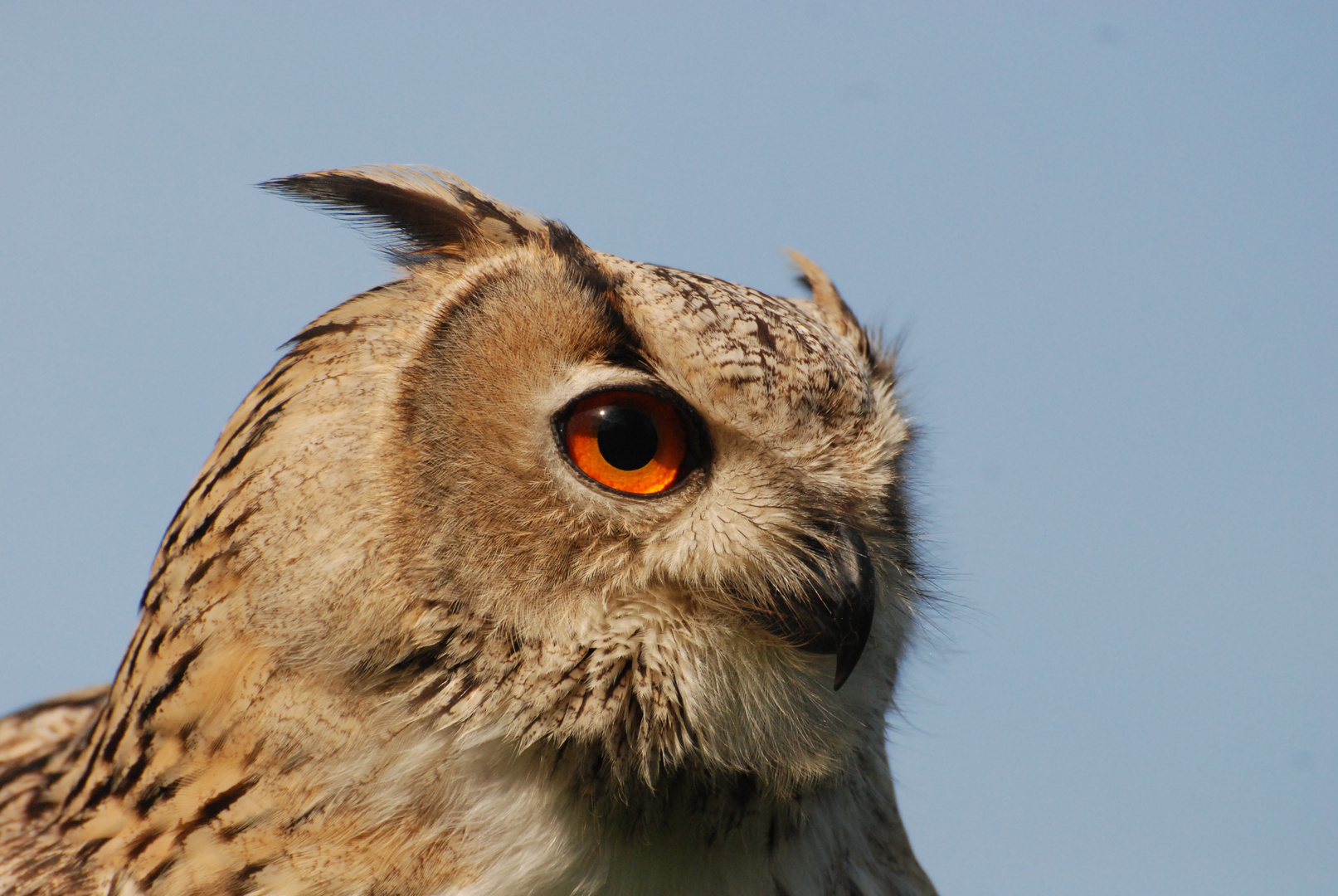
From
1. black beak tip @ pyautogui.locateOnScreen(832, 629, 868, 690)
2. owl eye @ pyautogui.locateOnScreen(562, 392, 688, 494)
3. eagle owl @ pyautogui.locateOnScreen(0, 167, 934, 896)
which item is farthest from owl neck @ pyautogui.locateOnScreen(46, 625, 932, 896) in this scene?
owl eye @ pyautogui.locateOnScreen(562, 392, 688, 494)

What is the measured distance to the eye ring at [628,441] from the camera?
212cm

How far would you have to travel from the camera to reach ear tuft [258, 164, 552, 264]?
7.82 feet

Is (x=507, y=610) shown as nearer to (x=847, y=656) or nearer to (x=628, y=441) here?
(x=628, y=441)

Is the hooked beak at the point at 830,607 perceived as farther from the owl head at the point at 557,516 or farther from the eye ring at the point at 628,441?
the eye ring at the point at 628,441

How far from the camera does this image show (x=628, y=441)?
2137 mm

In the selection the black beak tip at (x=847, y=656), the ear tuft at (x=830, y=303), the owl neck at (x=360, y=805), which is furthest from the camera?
the ear tuft at (x=830, y=303)

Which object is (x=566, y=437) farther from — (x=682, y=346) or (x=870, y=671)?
(x=870, y=671)

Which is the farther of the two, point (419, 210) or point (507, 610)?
point (419, 210)

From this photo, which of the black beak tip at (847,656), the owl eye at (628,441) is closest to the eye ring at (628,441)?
the owl eye at (628,441)

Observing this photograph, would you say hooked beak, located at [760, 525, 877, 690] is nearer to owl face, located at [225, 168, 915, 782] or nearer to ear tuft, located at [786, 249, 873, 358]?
owl face, located at [225, 168, 915, 782]

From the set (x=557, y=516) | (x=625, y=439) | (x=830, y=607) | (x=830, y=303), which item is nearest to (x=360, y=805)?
(x=557, y=516)

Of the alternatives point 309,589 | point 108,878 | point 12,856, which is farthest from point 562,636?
point 12,856

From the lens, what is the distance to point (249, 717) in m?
2.07

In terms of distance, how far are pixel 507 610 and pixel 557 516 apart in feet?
0.56
